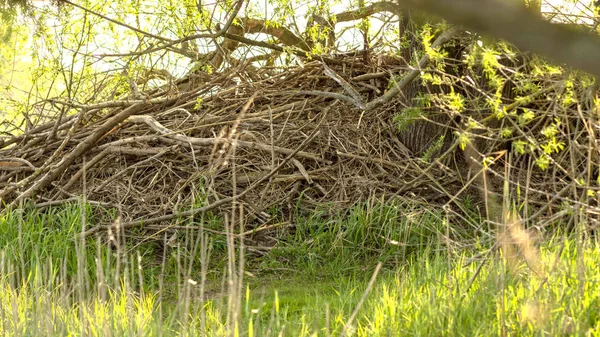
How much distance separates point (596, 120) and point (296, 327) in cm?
262

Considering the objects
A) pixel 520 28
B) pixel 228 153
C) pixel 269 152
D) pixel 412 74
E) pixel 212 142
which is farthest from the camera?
pixel 269 152

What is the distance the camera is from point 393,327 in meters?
3.30

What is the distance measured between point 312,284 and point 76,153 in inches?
113

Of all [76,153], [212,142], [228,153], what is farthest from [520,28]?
[76,153]

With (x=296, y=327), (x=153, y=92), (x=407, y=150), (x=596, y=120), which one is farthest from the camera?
(x=153, y=92)

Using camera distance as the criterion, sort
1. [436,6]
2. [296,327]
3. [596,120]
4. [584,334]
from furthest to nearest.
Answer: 1. [596,120]
2. [296,327]
3. [584,334]
4. [436,6]

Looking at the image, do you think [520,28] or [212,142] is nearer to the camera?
[520,28]

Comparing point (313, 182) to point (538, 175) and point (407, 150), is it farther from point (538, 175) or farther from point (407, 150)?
point (538, 175)

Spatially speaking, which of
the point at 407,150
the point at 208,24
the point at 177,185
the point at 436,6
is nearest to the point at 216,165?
the point at 177,185

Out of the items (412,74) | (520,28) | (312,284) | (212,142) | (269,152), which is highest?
(412,74)

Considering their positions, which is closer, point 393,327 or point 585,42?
point 585,42

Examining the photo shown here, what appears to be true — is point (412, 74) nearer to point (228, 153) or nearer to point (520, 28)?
point (228, 153)

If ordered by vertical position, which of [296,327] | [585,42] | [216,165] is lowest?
[296,327]

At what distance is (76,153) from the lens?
665cm
